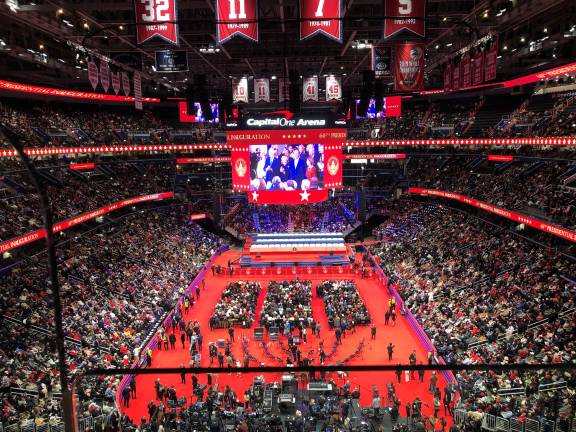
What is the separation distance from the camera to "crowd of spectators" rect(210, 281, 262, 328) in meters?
22.1

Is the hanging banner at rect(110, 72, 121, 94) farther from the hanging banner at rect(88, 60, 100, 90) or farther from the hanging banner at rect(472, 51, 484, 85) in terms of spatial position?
the hanging banner at rect(472, 51, 484, 85)

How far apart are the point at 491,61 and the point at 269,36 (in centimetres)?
1194

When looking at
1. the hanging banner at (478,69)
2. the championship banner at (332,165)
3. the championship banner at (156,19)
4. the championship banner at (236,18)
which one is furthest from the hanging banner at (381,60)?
the championship banner at (156,19)

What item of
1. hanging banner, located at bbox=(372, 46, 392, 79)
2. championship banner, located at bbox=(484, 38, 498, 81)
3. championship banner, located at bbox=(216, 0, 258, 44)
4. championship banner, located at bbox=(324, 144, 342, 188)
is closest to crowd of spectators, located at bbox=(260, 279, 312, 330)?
championship banner, located at bbox=(324, 144, 342, 188)

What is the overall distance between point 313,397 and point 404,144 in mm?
30027

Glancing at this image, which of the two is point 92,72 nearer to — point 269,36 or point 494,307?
point 269,36

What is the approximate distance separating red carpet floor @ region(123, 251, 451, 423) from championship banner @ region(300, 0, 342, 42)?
12.0m

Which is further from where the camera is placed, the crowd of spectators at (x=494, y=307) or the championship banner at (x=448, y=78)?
the championship banner at (x=448, y=78)

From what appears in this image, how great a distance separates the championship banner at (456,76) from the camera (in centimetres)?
1825

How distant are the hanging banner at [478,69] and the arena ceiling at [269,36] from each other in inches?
30.2

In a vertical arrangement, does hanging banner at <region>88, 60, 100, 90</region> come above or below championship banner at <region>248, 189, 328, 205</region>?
above

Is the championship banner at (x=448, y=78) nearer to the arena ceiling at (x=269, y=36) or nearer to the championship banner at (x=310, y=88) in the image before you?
the arena ceiling at (x=269, y=36)

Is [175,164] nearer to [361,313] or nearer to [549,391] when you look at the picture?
[361,313]

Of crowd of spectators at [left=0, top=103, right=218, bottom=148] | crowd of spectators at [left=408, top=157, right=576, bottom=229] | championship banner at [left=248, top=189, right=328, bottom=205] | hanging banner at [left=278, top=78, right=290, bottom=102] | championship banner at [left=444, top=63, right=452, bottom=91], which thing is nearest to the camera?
championship banner at [left=444, top=63, right=452, bottom=91]
